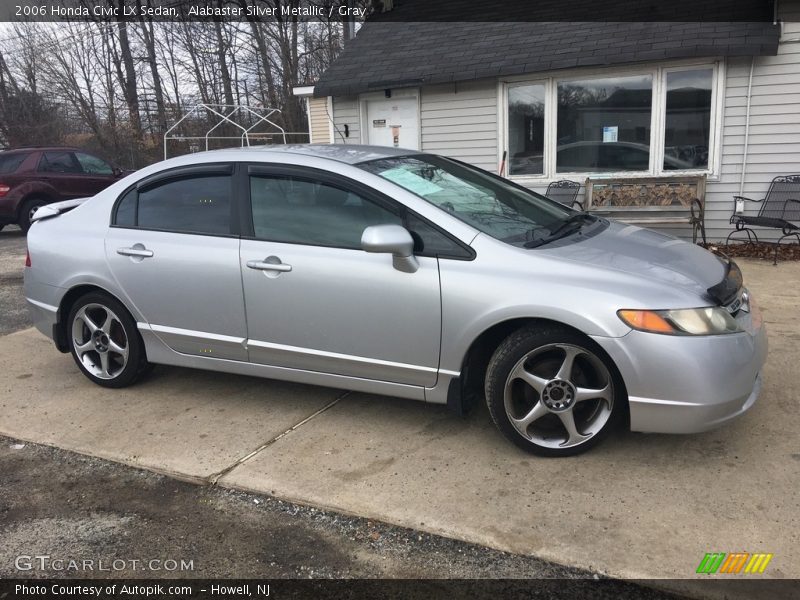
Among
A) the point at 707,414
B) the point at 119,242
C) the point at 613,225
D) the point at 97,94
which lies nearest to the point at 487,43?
the point at 613,225

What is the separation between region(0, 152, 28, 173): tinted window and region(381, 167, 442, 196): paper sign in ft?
37.1

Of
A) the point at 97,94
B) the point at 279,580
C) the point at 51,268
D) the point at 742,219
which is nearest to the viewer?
the point at 279,580

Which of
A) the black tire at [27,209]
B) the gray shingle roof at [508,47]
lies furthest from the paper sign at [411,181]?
the black tire at [27,209]

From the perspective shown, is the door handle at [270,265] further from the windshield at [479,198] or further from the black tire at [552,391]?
the black tire at [552,391]

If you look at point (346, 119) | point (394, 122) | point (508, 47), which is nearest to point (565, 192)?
point (508, 47)

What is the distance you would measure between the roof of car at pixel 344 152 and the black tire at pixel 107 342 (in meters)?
1.40

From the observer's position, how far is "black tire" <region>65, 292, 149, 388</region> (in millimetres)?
4211

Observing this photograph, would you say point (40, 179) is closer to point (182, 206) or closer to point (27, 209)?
point (27, 209)

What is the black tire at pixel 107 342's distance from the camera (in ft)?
13.8

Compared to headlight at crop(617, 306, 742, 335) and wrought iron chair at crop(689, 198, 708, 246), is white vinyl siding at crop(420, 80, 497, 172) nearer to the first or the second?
wrought iron chair at crop(689, 198, 708, 246)

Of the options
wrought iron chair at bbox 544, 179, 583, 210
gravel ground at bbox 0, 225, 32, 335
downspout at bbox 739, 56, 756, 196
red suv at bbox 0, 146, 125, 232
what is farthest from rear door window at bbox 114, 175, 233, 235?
red suv at bbox 0, 146, 125, 232

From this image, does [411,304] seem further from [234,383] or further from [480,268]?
[234,383]

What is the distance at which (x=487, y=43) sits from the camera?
9984mm

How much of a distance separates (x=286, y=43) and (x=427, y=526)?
21210mm
